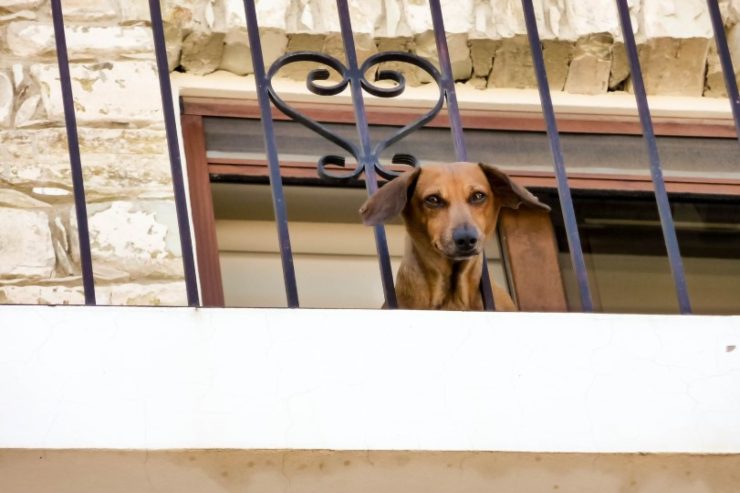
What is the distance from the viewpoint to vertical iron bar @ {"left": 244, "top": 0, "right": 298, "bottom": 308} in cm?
309

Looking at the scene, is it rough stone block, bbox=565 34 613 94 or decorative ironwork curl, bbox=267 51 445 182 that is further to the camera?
rough stone block, bbox=565 34 613 94

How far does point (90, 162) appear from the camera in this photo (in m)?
4.57

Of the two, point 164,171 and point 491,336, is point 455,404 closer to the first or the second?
point 491,336

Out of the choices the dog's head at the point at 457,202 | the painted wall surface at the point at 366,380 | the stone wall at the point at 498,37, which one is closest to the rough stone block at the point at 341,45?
the stone wall at the point at 498,37

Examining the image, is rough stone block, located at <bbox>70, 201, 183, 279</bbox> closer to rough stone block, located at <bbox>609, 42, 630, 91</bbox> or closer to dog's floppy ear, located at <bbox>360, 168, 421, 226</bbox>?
dog's floppy ear, located at <bbox>360, 168, 421, 226</bbox>

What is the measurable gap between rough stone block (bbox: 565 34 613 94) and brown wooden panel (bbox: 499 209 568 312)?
1.46 ft

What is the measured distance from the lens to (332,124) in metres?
4.95

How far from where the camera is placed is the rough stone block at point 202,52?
15.9 ft

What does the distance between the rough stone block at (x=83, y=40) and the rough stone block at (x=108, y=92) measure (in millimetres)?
42

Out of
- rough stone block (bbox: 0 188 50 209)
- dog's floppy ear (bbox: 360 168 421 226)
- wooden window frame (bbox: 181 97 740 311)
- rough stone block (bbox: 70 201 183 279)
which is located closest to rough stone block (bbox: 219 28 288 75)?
wooden window frame (bbox: 181 97 740 311)

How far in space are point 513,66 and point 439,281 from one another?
128 centimetres

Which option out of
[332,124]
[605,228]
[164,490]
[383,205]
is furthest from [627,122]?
[164,490]

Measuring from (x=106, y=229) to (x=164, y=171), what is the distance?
23cm

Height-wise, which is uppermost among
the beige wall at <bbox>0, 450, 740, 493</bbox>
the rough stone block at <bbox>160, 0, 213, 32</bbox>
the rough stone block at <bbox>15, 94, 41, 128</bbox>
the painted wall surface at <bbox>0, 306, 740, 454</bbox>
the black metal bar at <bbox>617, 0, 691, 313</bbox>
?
the rough stone block at <bbox>160, 0, 213, 32</bbox>
